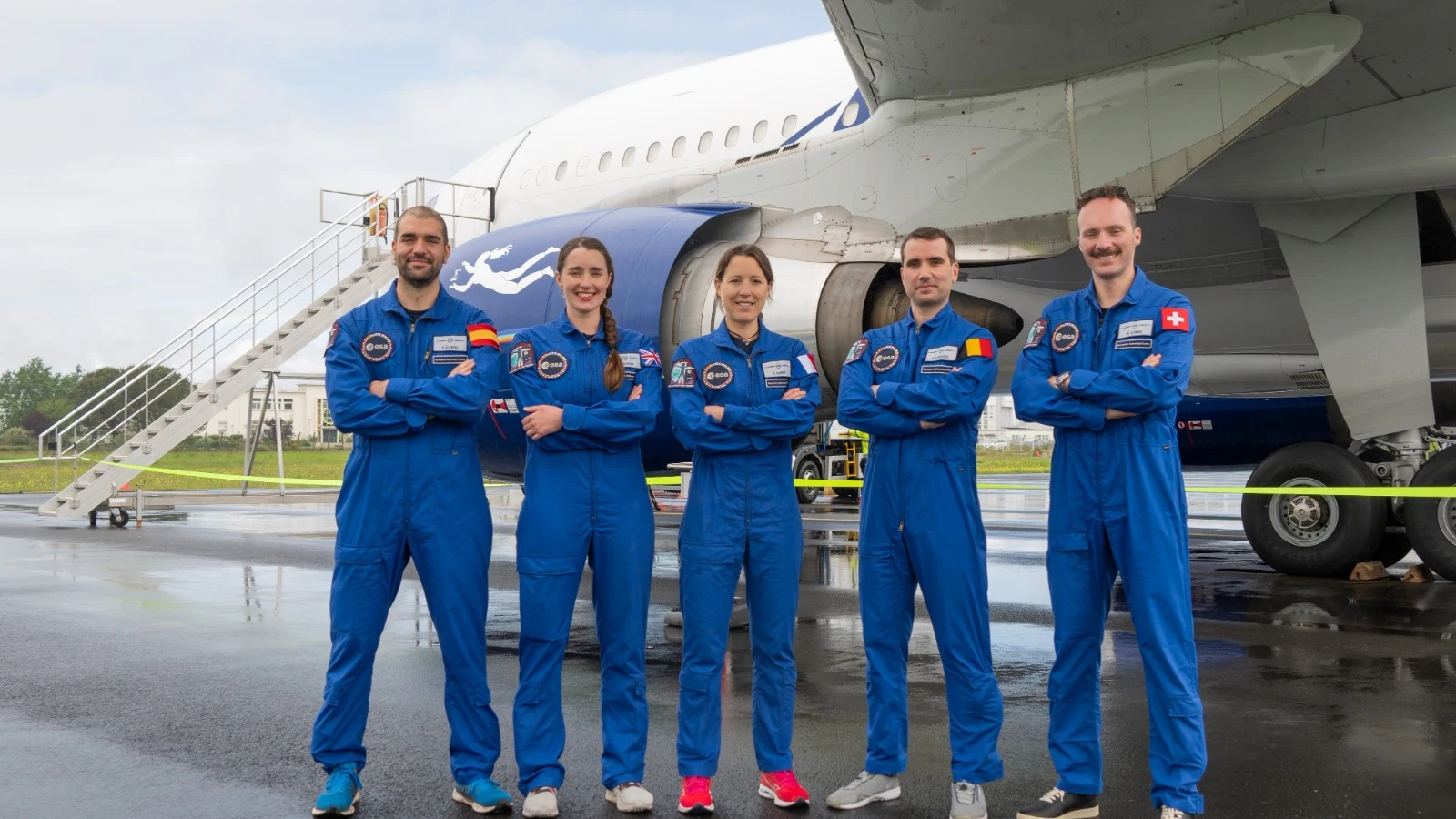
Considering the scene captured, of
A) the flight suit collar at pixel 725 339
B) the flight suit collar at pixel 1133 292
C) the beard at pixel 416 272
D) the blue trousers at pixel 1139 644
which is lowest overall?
the blue trousers at pixel 1139 644

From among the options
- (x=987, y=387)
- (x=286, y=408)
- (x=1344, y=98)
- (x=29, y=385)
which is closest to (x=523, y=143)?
(x=1344, y=98)

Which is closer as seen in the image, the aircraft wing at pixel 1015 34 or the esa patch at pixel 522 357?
the esa patch at pixel 522 357

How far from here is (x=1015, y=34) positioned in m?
6.26

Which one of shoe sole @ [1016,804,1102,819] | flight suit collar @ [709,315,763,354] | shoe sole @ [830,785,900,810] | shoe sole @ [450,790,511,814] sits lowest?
shoe sole @ [1016,804,1102,819]

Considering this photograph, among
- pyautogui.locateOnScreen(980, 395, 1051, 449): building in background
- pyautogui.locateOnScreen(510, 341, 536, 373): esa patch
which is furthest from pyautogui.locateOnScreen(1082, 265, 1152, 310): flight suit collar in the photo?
pyautogui.locateOnScreen(980, 395, 1051, 449): building in background

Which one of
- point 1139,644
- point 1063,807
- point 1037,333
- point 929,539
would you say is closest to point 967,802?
point 1063,807

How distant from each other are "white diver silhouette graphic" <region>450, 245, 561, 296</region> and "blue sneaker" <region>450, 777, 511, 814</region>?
12.1 ft

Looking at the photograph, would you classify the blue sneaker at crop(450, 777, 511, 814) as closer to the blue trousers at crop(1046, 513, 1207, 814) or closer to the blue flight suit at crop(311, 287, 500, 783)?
the blue flight suit at crop(311, 287, 500, 783)

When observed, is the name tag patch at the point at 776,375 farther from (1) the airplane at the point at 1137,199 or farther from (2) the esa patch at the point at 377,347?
(1) the airplane at the point at 1137,199

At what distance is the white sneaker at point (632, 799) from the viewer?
3680 millimetres

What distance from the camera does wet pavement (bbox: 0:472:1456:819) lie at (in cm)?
382

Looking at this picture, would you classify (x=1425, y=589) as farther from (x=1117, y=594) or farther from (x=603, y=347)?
(x=603, y=347)

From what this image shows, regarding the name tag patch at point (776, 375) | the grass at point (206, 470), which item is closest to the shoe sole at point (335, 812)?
the name tag patch at point (776, 375)

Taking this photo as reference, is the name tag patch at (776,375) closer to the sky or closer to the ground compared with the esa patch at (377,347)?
closer to the ground
